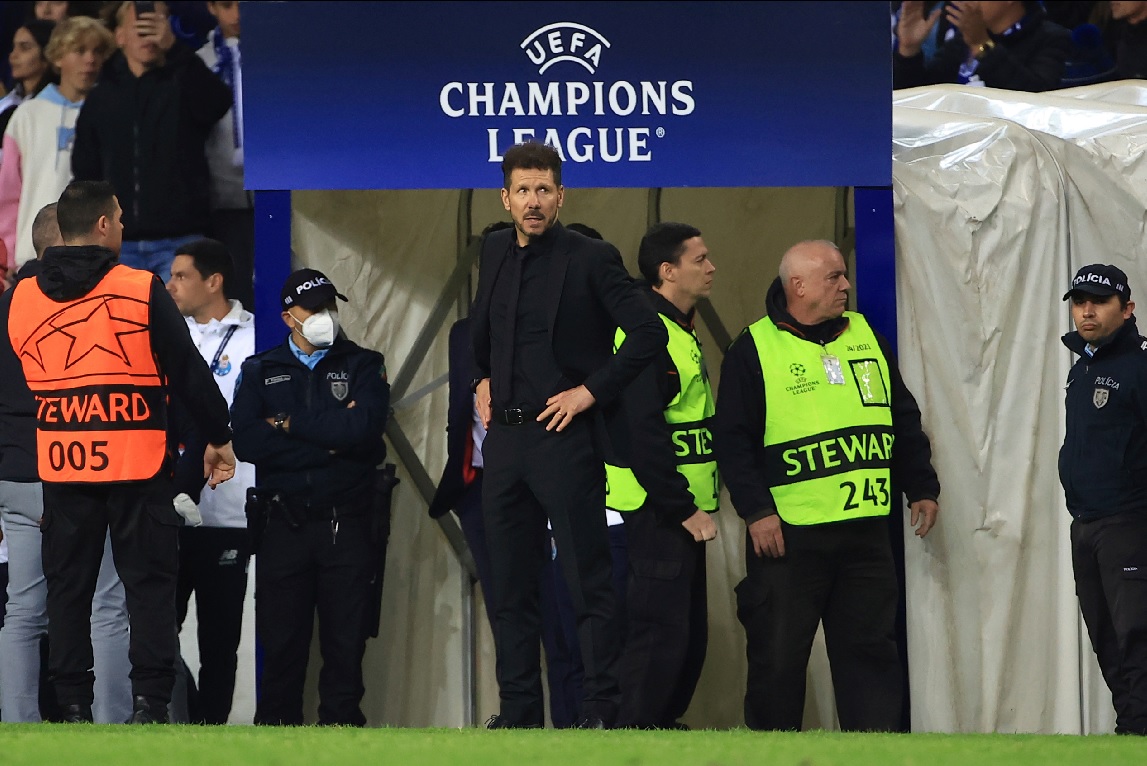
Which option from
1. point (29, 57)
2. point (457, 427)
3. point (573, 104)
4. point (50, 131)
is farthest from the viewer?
point (29, 57)

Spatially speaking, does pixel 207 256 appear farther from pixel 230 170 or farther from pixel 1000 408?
pixel 1000 408

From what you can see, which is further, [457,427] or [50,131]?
[50,131]

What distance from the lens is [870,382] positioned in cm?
589

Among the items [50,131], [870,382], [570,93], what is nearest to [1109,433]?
[870,382]

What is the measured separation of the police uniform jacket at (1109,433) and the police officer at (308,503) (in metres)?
2.60

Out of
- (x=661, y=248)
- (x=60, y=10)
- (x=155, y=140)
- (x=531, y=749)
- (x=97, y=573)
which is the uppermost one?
(x=60, y=10)

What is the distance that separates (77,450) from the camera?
498 cm

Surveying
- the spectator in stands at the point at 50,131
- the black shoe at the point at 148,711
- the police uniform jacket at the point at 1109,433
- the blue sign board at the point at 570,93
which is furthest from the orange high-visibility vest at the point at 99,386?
the spectator in stands at the point at 50,131

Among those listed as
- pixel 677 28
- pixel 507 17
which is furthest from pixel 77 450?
pixel 677 28

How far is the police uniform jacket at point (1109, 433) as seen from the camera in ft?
18.9

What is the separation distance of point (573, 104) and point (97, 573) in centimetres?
242

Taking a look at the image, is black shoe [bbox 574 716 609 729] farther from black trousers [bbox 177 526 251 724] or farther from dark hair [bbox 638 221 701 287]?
black trousers [bbox 177 526 251 724]

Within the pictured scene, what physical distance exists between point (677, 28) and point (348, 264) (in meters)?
1.80

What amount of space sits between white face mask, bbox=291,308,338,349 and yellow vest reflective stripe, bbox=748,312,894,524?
165 cm
